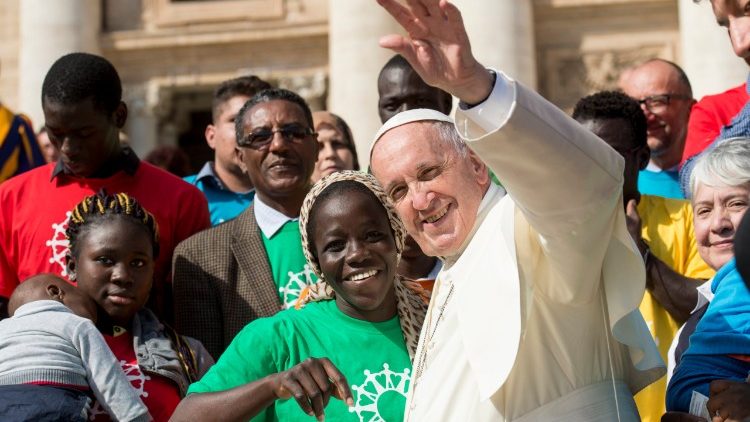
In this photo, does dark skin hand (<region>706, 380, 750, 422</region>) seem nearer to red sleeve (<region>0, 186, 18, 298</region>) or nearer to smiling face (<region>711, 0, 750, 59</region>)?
smiling face (<region>711, 0, 750, 59</region>)

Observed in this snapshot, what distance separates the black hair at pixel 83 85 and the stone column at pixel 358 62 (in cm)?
718

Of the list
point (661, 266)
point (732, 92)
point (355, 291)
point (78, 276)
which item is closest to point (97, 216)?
point (78, 276)

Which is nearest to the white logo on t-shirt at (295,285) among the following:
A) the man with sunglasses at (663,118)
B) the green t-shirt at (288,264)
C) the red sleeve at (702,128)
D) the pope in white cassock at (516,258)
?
the green t-shirt at (288,264)

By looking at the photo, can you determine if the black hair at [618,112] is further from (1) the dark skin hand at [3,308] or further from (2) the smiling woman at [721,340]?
(1) the dark skin hand at [3,308]

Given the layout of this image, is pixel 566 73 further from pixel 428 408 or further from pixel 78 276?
pixel 428 408

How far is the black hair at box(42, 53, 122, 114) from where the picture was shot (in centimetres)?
491

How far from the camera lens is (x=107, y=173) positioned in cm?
502

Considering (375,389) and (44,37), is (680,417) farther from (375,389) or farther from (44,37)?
(44,37)

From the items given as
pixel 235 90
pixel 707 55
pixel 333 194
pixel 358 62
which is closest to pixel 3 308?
pixel 333 194

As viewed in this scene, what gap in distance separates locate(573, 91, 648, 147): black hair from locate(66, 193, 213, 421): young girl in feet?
5.89

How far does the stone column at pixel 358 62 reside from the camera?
1237cm

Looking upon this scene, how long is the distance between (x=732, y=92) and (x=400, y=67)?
1474 millimetres

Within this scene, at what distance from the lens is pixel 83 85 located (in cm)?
496

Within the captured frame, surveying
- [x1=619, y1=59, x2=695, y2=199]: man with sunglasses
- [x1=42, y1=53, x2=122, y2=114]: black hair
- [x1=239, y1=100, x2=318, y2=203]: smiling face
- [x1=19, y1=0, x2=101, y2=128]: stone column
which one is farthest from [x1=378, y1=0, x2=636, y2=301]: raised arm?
[x1=19, y1=0, x2=101, y2=128]: stone column
